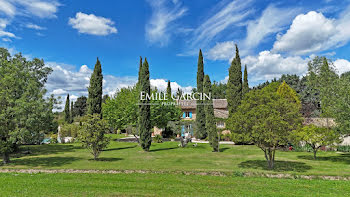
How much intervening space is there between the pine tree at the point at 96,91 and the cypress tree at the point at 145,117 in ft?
20.9

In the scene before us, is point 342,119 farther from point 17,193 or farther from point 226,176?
point 17,193

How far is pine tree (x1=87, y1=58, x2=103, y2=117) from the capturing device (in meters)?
26.9

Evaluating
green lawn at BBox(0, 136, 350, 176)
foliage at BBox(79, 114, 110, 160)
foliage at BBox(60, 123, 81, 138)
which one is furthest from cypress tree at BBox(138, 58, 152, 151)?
foliage at BBox(60, 123, 81, 138)

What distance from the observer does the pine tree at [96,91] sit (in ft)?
88.2

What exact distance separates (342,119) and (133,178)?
16089mm

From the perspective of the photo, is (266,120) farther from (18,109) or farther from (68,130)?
(68,130)

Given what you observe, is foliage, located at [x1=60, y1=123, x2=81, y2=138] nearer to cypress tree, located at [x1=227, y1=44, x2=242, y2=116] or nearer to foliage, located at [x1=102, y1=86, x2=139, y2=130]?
foliage, located at [x1=102, y1=86, x2=139, y2=130]

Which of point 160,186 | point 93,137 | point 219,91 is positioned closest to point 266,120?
point 160,186

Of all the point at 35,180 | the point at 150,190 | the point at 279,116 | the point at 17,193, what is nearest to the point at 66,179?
the point at 35,180

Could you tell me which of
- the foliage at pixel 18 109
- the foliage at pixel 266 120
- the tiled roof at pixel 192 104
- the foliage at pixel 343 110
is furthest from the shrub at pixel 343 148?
the foliage at pixel 18 109

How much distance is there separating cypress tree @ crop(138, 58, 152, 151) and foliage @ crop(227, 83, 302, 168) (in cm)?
1117

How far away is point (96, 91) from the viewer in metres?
27.6

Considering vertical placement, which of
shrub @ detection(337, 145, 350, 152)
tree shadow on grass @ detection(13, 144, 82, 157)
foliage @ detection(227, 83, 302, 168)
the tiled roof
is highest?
the tiled roof

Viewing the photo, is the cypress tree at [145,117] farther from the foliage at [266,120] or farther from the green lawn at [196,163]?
the foliage at [266,120]
